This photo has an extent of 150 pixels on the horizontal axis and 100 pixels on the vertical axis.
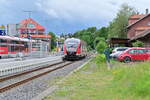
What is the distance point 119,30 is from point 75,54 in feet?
171

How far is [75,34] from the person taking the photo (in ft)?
587

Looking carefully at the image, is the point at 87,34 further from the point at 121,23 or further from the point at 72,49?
the point at 72,49

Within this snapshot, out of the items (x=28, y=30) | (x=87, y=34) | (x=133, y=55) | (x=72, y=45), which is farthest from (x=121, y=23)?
(x=87, y=34)

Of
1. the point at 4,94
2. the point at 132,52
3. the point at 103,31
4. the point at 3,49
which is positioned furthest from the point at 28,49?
the point at 103,31

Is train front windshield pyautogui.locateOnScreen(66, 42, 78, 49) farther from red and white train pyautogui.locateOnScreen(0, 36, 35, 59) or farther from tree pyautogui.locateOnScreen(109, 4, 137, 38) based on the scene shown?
tree pyautogui.locateOnScreen(109, 4, 137, 38)

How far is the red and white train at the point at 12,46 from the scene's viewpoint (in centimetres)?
3649

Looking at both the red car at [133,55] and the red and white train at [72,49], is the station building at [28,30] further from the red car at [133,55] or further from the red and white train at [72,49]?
the red car at [133,55]

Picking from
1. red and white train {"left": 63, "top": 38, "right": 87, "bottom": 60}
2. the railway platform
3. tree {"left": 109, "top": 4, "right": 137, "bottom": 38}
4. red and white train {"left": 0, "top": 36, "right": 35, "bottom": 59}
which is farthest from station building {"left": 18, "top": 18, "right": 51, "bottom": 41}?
the railway platform

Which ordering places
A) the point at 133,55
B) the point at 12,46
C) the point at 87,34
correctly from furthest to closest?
the point at 87,34, the point at 12,46, the point at 133,55

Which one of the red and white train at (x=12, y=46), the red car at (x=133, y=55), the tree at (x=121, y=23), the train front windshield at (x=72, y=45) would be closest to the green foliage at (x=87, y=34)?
the tree at (x=121, y=23)

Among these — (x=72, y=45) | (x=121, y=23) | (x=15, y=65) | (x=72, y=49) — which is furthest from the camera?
(x=121, y=23)

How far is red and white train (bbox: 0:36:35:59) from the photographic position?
36494 mm

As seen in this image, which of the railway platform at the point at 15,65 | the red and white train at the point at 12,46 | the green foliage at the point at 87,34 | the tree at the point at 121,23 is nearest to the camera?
the railway platform at the point at 15,65

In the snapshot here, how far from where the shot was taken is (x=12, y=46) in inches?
1603
